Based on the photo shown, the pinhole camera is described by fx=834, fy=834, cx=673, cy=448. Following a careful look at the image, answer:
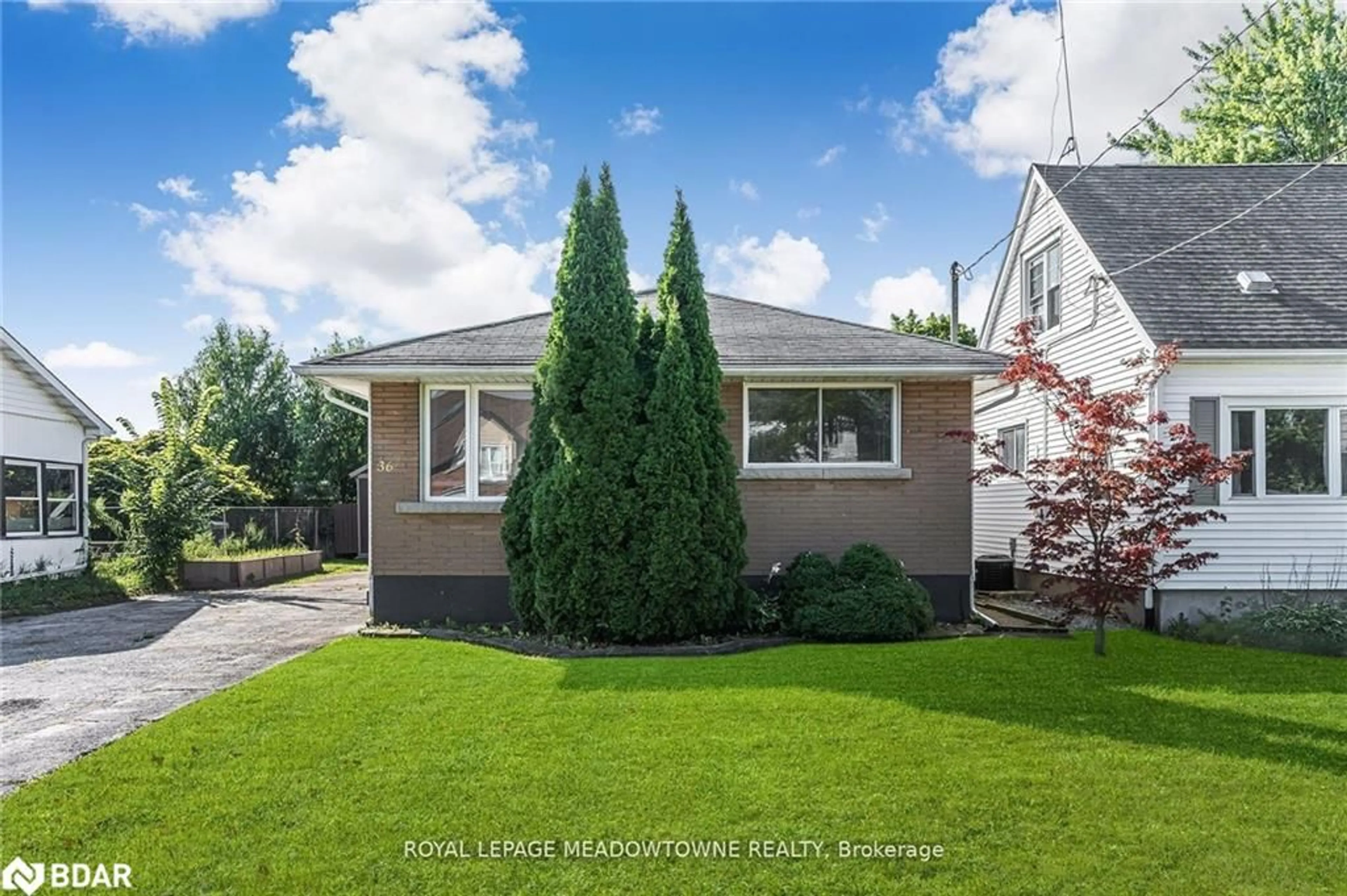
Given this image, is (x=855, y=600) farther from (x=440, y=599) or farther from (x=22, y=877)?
(x=22, y=877)

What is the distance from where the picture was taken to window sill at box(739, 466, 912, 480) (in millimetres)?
10438

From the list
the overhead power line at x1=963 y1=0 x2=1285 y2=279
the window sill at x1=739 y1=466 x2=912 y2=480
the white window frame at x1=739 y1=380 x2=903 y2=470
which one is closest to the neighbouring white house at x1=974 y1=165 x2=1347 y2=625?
the overhead power line at x1=963 y1=0 x2=1285 y2=279

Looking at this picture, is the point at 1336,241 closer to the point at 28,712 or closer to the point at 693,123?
the point at 693,123

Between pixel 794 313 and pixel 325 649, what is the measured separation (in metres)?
7.89

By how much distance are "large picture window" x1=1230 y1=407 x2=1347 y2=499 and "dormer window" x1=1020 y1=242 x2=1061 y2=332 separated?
12.4ft

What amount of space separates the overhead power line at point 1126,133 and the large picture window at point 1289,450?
12.7ft

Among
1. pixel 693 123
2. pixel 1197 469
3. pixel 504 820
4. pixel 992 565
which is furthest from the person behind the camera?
pixel 992 565

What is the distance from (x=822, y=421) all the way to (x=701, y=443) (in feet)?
7.52

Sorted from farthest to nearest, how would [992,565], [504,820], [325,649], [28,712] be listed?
[992,565]
[325,649]
[28,712]
[504,820]

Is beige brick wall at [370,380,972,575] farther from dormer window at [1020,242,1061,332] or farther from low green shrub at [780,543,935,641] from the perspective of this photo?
dormer window at [1020,242,1061,332]

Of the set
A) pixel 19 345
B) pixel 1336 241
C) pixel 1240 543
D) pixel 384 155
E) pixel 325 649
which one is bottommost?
pixel 325 649

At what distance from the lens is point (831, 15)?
10828 mm

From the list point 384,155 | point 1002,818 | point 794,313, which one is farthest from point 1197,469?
point 384,155

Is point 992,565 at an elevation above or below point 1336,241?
below
